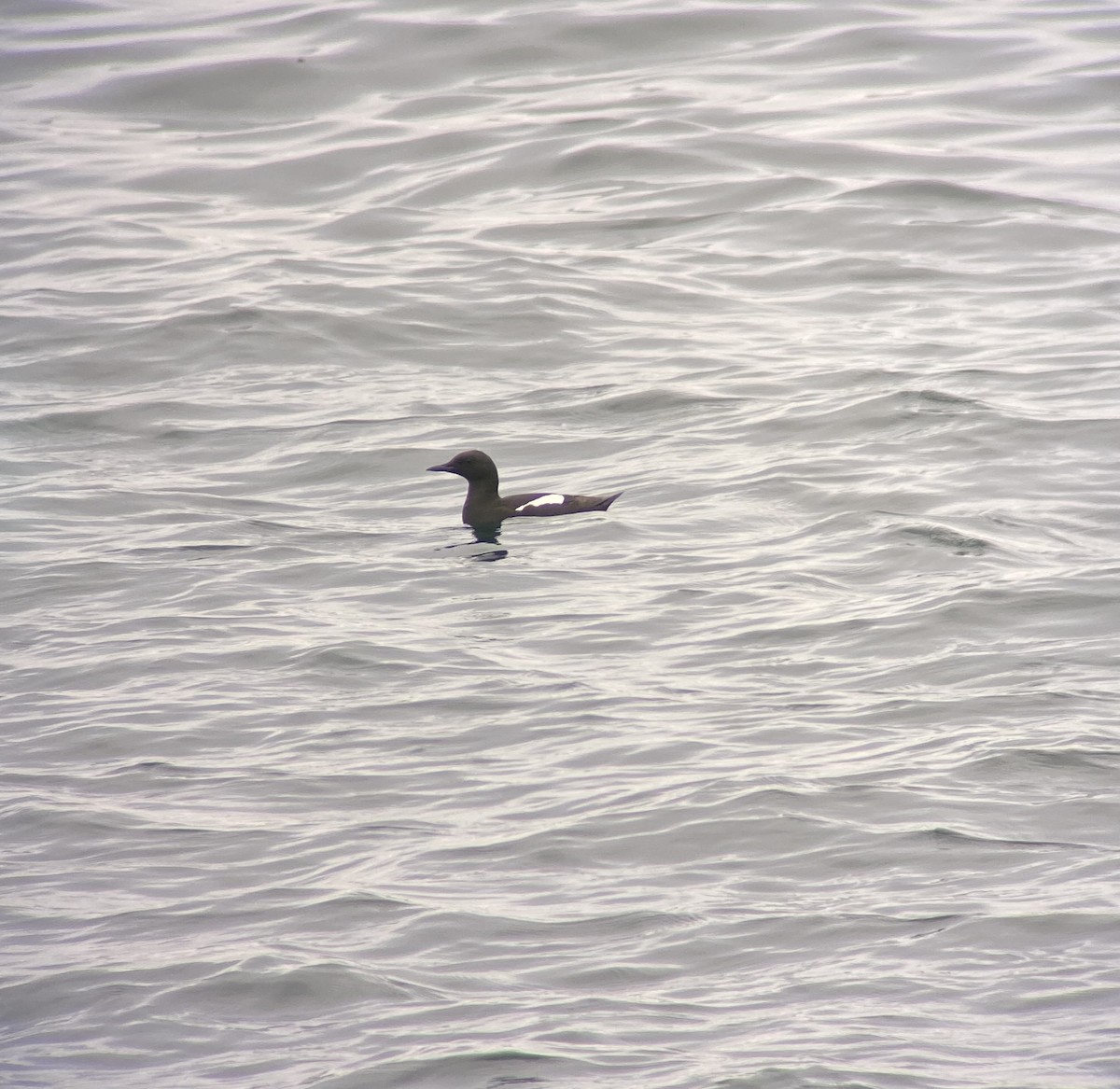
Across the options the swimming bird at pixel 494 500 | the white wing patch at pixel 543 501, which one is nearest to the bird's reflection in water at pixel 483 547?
the swimming bird at pixel 494 500

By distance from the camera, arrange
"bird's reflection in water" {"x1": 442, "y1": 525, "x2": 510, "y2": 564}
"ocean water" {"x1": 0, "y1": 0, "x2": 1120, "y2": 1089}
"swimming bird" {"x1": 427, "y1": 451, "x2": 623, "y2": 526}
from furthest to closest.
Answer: "swimming bird" {"x1": 427, "y1": 451, "x2": 623, "y2": 526}, "bird's reflection in water" {"x1": 442, "y1": 525, "x2": 510, "y2": 564}, "ocean water" {"x1": 0, "y1": 0, "x2": 1120, "y2": 1089}

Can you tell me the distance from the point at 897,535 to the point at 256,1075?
5.60m

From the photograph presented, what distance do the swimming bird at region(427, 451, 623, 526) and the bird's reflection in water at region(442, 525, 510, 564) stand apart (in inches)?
1.8

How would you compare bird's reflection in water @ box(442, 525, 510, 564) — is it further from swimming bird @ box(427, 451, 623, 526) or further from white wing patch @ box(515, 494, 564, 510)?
white wing patch @ box(515, 494, 564, 510)

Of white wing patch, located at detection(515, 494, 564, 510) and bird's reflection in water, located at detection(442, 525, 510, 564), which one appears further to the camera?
white wing patch, located at detection(515, 494, 564, 510)

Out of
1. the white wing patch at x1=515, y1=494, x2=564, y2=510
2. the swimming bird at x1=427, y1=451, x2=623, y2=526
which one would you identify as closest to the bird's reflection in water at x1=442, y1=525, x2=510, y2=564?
the swimming bird at x1=427, y1=451, x2=623, y2=526

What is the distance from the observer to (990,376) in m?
12.3

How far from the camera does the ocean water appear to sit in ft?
17.9

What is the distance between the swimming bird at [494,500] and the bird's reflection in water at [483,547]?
4 cm

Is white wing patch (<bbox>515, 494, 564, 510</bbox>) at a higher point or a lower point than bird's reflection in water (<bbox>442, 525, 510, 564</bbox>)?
higher

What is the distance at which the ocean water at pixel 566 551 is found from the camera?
5453 millimetres

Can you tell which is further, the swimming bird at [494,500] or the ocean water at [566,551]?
the swimming bird at [494,500]

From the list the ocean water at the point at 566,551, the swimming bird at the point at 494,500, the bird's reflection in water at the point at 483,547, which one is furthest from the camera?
the swimming bird at the point at 494,500

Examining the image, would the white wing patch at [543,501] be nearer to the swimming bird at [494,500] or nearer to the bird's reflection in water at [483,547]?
the swimming bird at [494,500]
